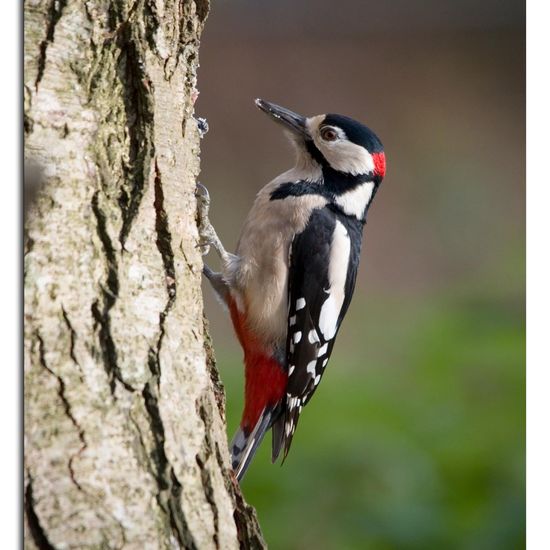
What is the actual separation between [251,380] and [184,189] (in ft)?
2.64

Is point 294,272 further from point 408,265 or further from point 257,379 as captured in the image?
point 408,265

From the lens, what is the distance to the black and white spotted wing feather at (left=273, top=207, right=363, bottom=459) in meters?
2.24

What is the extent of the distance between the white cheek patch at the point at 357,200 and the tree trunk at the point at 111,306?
0.83 metres

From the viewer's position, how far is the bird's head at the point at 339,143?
232 centimetres

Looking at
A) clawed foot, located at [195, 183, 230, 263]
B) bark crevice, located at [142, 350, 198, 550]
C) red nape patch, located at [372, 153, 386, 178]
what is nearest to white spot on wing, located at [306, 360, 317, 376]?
clawed foot, located at [195, 183, 230, 263]

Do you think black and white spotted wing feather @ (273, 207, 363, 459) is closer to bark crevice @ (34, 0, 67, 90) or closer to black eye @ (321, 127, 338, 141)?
black eye @ (321, 127, 338, 141)

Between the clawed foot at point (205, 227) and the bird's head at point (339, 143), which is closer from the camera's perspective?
the clawed foot at point (205, 227)

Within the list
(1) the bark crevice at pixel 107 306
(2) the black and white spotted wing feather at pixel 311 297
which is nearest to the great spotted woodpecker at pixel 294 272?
(2) the black and white spotted wing feather at pixel 311 297

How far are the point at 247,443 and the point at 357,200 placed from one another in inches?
30.3

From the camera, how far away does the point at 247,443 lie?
2188 mm

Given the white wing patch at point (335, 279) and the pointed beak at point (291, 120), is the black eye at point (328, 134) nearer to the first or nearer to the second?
the pointed beak at point (291, 120)

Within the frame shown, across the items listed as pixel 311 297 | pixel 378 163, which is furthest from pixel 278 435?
pixel 378 163
